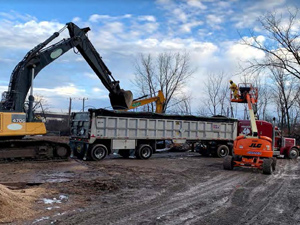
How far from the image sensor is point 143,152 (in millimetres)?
17938

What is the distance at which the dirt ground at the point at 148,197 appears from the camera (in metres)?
6.26

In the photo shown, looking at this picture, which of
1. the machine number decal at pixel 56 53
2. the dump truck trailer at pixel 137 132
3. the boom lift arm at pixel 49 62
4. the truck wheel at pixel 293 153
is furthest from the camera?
the truck wheel at pixel 293 153

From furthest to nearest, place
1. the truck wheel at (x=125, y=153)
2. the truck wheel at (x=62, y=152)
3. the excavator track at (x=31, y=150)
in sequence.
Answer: the truck wheel at (x=125, y=153) → the truck wheel at (x=62, y=152) → the excavator track at (x=31, y=150)

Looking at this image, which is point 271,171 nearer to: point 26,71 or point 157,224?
point 157,224

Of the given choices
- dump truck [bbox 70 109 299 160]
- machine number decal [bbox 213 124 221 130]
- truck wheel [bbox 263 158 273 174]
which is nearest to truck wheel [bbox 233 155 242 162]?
truck wheel [bbox 263 158 273 174]

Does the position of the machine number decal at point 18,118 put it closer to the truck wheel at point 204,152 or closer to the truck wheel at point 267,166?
the truck wheel at point 267,166

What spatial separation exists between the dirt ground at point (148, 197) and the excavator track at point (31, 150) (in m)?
1.26

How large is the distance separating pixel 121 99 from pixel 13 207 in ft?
37.0

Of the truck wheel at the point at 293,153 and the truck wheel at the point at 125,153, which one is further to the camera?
the truck wheel at the point at 293,153

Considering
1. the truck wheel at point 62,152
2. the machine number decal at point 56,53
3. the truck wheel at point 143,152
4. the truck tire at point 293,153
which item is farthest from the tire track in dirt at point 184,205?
the truck tire at point 293,153

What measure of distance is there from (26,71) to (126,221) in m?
9.90

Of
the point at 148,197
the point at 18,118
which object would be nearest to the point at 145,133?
the point at 18,118

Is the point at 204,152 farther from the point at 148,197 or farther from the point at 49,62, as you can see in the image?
the point at 148,197

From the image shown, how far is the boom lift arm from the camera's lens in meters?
13.3
